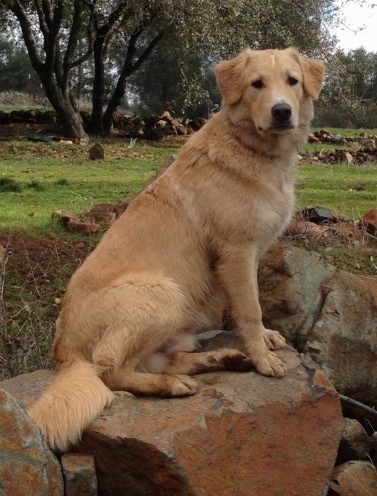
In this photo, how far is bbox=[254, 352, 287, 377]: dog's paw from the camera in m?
4.52

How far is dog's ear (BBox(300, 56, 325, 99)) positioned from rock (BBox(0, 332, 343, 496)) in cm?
173

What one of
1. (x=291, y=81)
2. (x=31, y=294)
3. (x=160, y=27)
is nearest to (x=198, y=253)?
(x=291, y=81)

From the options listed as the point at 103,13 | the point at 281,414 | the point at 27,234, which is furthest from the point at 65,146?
the point at 281,414

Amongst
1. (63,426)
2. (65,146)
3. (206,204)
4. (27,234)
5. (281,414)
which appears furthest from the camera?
(65,146)

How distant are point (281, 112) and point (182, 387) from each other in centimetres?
172

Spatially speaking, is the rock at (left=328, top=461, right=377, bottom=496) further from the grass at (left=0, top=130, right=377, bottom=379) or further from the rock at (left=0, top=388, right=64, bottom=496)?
the grass at (left=0, top=130, right=377, bottom=379)

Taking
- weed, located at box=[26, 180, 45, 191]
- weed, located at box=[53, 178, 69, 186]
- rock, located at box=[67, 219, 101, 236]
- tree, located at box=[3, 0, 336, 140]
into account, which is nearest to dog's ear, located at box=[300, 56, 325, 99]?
rock, located at box=[67, 219, 101, 236]

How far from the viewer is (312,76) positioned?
4.98 m

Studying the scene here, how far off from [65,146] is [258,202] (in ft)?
57.6

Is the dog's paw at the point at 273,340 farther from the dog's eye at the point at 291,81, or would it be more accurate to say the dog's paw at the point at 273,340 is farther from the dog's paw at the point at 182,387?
the dog's eye at the point at 291,81

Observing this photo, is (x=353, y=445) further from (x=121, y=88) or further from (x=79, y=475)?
(x=121, y=88)

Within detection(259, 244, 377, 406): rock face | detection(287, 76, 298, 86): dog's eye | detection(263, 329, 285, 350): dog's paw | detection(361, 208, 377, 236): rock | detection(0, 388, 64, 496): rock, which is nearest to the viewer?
detection(0, 388, 64, 496): rock

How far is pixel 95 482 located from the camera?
13.0 feet

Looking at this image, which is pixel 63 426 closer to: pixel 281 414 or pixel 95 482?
pixel 95 482
